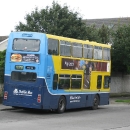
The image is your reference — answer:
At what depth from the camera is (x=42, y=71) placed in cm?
2116

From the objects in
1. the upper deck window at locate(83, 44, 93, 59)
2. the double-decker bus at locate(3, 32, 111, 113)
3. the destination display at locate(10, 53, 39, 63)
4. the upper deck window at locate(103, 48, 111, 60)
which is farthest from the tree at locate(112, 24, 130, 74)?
the destination display at locate(10, 53, 39, 63)

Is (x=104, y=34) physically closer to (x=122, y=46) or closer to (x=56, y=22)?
(x=122, y=46)

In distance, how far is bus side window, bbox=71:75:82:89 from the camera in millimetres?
24066

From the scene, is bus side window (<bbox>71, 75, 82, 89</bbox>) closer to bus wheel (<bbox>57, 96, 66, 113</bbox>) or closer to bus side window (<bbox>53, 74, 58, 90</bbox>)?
bus wheel (<bbox>57, 96, 66, 113</bbox>)

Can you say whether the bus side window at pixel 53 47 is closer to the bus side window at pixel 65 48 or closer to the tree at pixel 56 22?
the bus side window at pixel 65 48

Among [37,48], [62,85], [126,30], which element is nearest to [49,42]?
[37,48]

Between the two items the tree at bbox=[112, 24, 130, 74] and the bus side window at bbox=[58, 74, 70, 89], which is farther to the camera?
the tree at bbox=[112, 24, 130, 74]

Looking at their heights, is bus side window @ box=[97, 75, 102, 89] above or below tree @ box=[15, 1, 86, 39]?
below

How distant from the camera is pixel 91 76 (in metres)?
26.1

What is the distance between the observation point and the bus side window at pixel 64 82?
22766mm

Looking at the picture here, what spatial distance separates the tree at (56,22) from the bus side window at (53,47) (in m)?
13.0

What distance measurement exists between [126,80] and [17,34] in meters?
26.6

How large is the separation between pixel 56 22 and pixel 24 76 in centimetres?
1467

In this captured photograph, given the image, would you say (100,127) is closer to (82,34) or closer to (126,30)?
(82,34)
